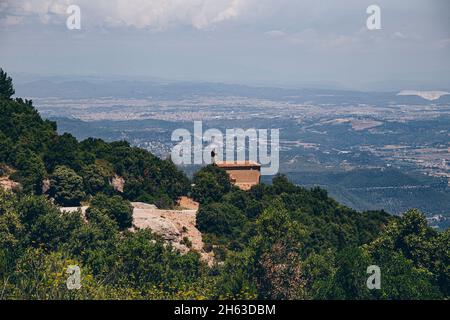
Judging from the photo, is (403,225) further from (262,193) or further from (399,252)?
(262,193)

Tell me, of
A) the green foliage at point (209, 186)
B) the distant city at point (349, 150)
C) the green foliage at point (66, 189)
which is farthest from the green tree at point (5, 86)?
the distant city at point (349, 150)

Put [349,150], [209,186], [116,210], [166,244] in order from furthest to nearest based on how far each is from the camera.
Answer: [349,150] < [209,186] < [116,210] < [166,244]

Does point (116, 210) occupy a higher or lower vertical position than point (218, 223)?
higher

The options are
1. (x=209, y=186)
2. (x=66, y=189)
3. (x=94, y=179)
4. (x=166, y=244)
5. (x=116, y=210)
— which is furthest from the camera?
(x=209, y=186)

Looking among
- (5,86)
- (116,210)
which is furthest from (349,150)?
(116,210)

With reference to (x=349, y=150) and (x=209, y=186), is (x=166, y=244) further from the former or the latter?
(x=349, y=150)

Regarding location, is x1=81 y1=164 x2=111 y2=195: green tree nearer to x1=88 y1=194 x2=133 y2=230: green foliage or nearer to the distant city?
x1=88 y1=194 x2=133 y2=230: green foliage

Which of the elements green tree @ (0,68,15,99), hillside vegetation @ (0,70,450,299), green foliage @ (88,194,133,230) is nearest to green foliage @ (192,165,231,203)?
hillside vegetation @ (0,70,450,299)
